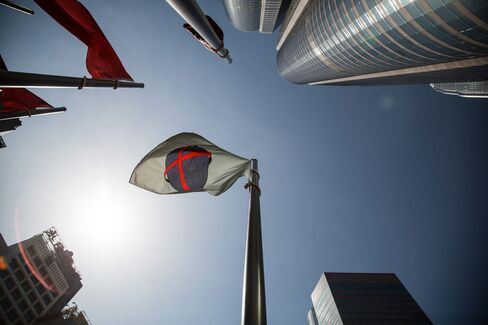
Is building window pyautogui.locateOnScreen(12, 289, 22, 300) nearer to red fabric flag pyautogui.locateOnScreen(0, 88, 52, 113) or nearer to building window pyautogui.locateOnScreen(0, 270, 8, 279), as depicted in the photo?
building window pyautogui.locateOnScreen(0, 270, 8, 279)

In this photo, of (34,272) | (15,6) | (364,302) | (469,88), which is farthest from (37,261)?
(469,88)

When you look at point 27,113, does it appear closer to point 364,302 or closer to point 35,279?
point 35,279

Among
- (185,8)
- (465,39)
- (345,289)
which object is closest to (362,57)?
(465,39)

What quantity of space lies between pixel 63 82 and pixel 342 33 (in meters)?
77.5

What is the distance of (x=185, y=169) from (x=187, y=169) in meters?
0.08

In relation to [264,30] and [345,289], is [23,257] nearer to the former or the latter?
[345,289]

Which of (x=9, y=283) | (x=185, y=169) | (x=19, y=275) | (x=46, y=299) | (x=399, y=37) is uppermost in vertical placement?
(x=399, y=37)

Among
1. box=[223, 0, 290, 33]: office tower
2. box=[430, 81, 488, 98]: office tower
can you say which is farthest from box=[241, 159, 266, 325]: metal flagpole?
box=[430, 81, 488, 98]: office tower

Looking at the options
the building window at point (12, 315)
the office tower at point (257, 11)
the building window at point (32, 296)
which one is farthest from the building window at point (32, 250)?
the office tower at point (257, 11)

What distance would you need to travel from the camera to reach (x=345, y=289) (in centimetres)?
11031

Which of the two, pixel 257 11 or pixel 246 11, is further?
pixel 257 11

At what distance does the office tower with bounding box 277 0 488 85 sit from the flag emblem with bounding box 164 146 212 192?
46.2 metres

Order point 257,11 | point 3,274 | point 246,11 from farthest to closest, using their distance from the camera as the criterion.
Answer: point 257,11 → point 246,11 → point 3,274

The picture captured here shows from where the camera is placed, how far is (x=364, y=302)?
104 meters
